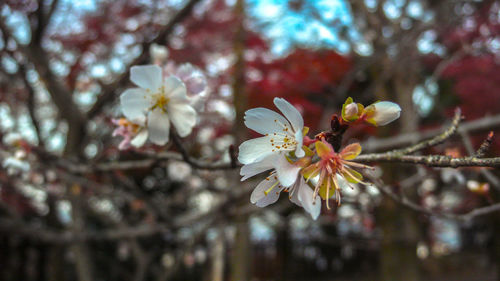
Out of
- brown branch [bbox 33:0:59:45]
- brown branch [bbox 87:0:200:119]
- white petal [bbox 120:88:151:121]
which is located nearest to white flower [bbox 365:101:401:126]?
white petal [bbox 120:88:151:121]

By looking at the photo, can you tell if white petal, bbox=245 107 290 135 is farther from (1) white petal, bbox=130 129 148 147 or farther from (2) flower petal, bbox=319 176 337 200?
(1) white petal, bbox=130 129 148 147

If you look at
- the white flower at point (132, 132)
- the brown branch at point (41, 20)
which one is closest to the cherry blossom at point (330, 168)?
the white flower at point (132, 132)

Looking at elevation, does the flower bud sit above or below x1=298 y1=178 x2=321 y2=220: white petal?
above

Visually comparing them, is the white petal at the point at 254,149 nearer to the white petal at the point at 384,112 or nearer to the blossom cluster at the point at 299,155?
the blossom cluster at the point at 299,155

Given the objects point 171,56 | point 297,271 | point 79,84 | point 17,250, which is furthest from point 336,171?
point 297,271

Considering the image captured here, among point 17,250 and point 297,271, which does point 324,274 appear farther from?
point 17,250

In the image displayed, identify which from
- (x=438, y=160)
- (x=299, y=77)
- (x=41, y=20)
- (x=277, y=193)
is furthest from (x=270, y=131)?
(x=299, y=77)
